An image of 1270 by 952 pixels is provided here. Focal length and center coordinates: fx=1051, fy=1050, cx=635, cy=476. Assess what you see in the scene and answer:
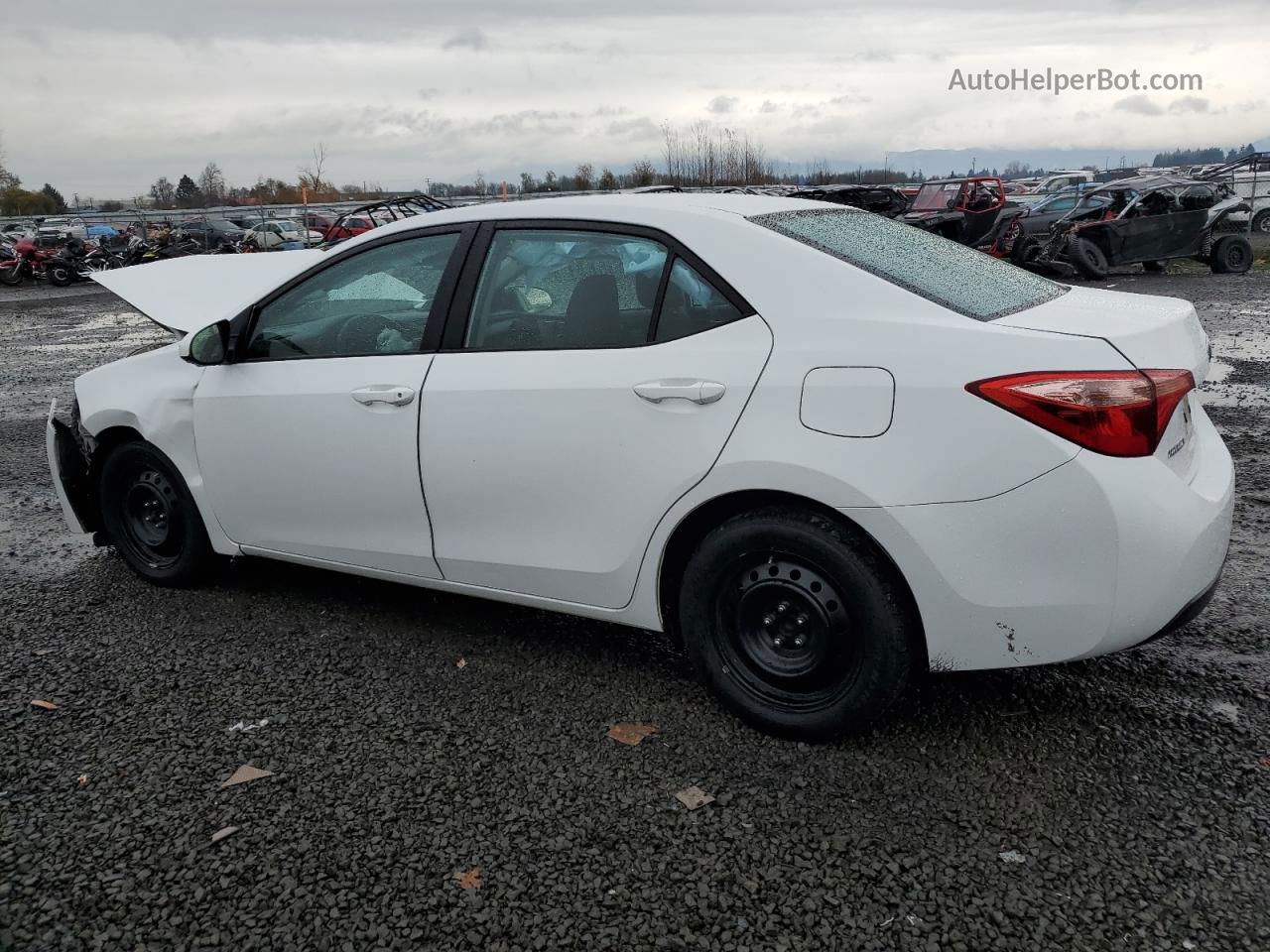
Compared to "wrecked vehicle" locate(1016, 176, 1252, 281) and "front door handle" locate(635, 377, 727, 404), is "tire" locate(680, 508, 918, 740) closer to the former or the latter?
"front door handle" locate(635, 377, 727, 404)

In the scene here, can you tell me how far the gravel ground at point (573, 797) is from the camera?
2.45m

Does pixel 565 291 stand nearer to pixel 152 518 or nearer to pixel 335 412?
pixel 335 412

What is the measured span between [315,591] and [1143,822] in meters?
3.36

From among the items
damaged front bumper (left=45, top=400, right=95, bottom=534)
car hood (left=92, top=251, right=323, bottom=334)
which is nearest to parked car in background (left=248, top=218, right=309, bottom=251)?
car hood (left=92, top=251, right=323, bottom=334)

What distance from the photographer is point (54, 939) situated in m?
2.45

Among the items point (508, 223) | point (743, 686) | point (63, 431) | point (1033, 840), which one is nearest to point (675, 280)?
point (508, 223)

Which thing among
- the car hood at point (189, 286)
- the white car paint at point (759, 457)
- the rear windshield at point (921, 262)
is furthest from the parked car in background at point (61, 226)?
the rear windshield at point (921, 262)

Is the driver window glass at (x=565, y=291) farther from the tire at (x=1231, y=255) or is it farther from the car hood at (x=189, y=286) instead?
the tire at (x=1231, y=255)

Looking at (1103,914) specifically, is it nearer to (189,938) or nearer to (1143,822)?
(1143,822)

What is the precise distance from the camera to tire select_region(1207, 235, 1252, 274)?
18.3 m

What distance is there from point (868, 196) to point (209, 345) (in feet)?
68.7

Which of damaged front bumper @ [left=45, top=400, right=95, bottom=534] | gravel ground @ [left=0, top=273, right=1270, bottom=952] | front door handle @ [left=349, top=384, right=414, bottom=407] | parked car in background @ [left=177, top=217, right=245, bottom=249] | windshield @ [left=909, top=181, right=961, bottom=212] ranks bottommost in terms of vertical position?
gravel ground @ [left=0, top=273, right=1270, bottom=952]

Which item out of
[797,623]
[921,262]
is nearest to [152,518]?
[797,623]

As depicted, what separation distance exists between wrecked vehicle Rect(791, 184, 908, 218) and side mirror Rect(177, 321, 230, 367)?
59.9 feet
